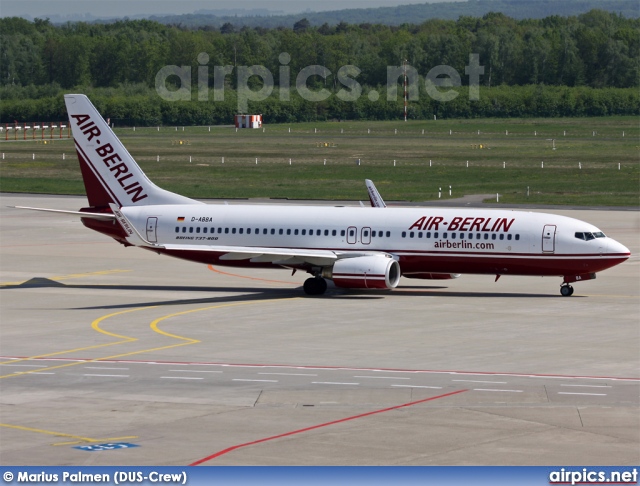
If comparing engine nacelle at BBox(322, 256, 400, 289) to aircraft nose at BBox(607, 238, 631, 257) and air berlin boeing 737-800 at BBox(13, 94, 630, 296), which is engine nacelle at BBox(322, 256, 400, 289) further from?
aircraft nose at BBox(607, 238, 631, 257)

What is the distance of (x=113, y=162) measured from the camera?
6309cm

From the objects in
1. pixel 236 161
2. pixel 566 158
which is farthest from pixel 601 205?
pixel 236 161

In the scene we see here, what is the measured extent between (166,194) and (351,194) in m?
51.3

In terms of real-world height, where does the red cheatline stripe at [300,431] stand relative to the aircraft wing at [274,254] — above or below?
below

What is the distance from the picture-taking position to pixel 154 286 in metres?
62.0

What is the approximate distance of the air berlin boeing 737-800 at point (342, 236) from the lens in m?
56.4

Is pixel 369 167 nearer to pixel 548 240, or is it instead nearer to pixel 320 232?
pixel 320 232

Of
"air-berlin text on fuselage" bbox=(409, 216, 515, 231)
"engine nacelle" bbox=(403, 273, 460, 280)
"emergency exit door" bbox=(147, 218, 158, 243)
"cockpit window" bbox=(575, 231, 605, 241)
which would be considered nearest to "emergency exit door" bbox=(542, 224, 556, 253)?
"cockpit window" bbox=(575, 231, 605, 241)

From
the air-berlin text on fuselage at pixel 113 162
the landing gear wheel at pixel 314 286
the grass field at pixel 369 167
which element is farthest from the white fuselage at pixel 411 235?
the grass field at pixel 369 167

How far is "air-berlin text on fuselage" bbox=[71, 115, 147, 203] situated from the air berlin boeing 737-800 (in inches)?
2.1

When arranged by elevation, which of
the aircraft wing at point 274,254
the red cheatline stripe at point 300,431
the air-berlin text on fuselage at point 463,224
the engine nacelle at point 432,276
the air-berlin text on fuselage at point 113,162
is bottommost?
the engine nacelle at point 432,276

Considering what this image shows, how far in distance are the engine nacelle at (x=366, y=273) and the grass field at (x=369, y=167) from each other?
168 ft

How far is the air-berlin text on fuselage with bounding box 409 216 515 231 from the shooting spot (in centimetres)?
5697

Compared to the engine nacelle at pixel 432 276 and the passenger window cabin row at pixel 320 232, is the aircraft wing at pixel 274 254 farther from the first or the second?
the engine nacelle at pixel 432 276
